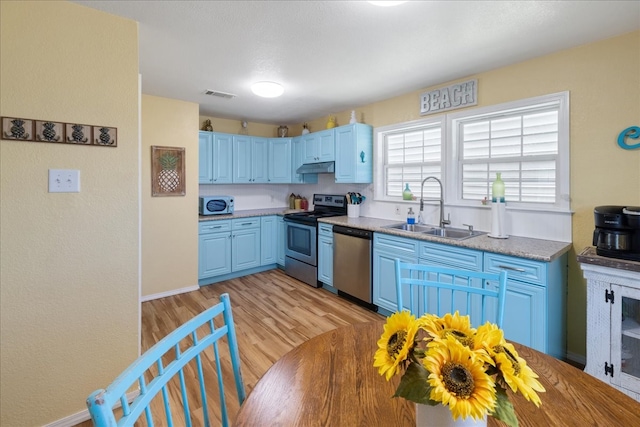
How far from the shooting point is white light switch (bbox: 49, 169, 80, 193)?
1674 millimetres

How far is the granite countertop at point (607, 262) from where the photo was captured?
1.73 m

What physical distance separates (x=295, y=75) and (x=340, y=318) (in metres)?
2.40

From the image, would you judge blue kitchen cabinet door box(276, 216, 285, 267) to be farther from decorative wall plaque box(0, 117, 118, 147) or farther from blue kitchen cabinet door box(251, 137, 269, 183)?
decorative wall plaque box(0, 117, 118, 147)

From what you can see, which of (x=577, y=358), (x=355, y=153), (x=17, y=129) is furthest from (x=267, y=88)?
(x=577, y=358)

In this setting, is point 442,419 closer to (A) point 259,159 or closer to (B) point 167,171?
(B) point 167,171

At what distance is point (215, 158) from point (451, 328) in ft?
13.5

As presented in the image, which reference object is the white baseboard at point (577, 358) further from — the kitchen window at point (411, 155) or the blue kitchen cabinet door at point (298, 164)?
the blue kitchen cabinet door at point (298, 164)

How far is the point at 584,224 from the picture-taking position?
7.49 ft

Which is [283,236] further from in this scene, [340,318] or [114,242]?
[114,242]

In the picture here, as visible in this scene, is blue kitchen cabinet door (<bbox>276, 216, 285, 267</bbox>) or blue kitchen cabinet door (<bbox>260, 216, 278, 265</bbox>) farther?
blue kitchen cabinet door (<bbox>276, 216, 285, 267</bbox>)

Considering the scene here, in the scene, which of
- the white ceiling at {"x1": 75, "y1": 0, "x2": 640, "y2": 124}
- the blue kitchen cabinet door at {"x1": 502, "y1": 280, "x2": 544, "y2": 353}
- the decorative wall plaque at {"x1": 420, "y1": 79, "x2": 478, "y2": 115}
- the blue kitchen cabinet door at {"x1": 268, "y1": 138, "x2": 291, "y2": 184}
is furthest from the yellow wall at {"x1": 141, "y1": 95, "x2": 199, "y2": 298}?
the blue kitchen cabinet door at {"x1": 502, "y1": 280, "x2": 544, "y2": 353}

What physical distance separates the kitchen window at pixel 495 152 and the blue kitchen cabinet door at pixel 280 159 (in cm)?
178

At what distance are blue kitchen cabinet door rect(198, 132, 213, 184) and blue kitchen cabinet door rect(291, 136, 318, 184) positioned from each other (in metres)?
1.24

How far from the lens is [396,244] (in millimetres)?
2926
